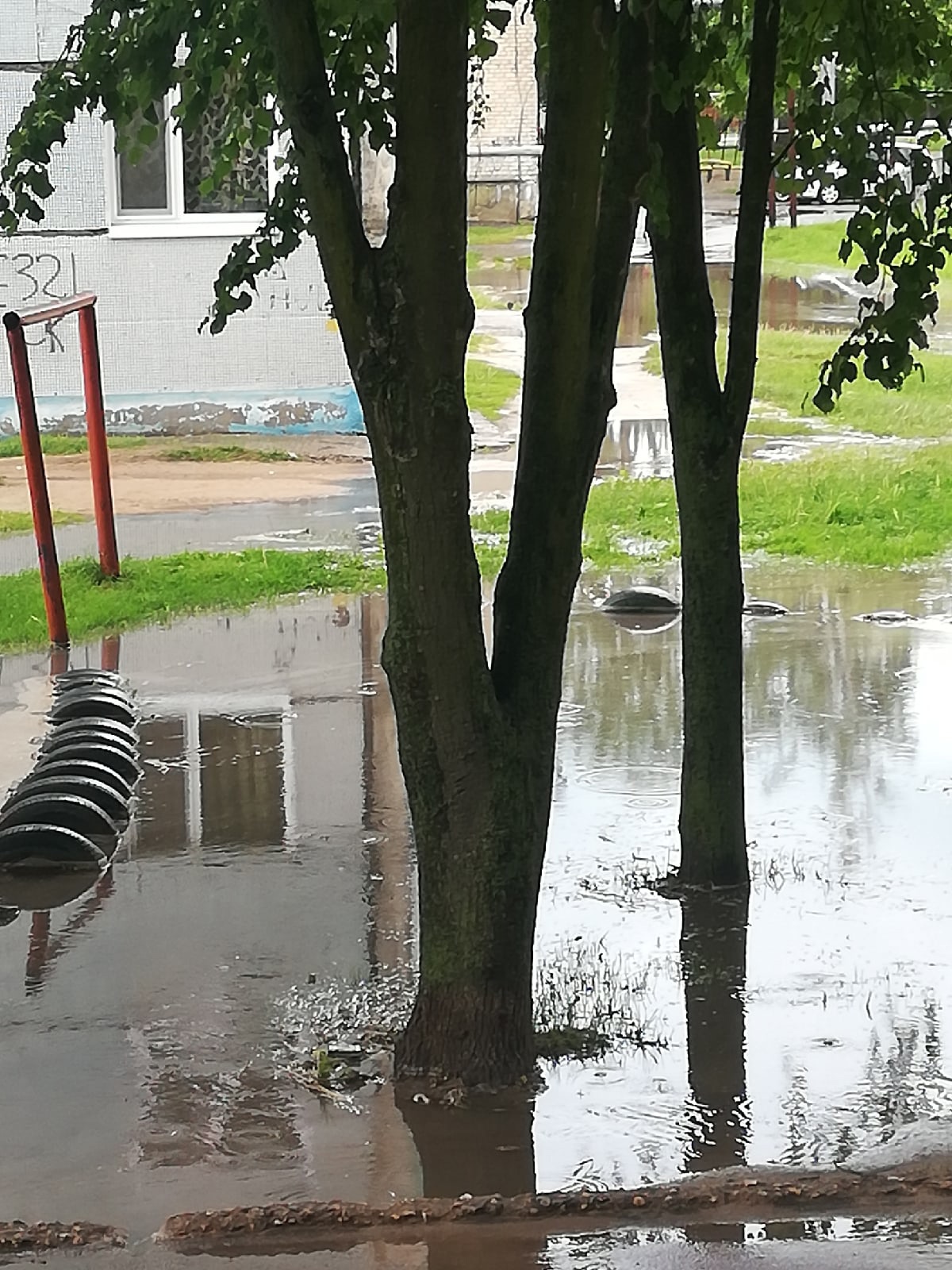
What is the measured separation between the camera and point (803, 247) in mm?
34688

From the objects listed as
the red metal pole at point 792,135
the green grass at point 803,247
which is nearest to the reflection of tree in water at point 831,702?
the red metal pole at point 792,135

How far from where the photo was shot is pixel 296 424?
19.1m

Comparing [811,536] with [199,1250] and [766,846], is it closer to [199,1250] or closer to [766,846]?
[766,846]

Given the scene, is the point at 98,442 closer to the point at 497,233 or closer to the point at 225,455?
the point at 225,455

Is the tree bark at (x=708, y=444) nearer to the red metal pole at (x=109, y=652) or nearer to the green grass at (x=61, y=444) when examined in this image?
the red metal pole at (x=109, y=652)

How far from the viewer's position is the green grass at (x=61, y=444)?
727 inches

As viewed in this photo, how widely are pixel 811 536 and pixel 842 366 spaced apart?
7.13m

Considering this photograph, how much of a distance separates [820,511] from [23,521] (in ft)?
20.6

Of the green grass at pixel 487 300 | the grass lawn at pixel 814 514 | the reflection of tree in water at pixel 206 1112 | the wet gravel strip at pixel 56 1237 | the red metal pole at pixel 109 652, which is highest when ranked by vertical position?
the green grass at pixel 487 300

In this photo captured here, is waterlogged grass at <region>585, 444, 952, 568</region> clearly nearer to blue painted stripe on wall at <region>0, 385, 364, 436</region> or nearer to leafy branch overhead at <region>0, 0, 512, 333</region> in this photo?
blue painted stripe on wall at <region>0, 385, 364, 436</region>

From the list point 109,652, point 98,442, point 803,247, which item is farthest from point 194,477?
point 803,247

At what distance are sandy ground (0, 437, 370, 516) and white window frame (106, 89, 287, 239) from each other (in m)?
2.03

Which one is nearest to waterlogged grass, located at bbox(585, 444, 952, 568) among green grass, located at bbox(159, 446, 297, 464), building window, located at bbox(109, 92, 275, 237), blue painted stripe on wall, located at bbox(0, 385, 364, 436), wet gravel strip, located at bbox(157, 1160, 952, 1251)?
green grass, located at bbox(159, 446, 297, 464)

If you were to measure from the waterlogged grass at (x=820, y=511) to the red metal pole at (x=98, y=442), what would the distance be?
3.22 m
